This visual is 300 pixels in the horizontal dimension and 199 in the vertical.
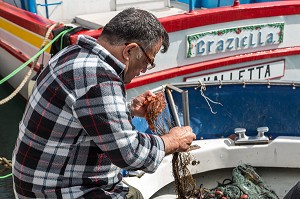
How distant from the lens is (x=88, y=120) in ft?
5.89

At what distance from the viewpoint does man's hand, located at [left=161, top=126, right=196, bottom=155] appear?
209 cm

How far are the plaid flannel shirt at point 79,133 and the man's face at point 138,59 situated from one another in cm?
7

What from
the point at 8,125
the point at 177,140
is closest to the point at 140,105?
the point at 177,140

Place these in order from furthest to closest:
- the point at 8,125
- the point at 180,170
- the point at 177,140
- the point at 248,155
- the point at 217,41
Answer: the point at 8,125, the point at 217,41, the point at 248,155, the point at 180,170, the point at 177,140

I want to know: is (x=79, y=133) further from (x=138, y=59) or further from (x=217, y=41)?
(x=217, y=41)

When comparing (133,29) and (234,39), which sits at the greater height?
(133,29)

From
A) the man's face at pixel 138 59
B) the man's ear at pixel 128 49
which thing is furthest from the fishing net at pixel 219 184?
the man's ear at pixel 128 49

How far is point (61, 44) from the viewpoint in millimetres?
4727

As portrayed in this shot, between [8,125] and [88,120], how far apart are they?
5090 millimetres

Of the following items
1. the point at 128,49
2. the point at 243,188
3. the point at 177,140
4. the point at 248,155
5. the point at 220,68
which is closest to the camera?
the point at 128,49

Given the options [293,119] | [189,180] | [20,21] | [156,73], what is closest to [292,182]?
[293,119]

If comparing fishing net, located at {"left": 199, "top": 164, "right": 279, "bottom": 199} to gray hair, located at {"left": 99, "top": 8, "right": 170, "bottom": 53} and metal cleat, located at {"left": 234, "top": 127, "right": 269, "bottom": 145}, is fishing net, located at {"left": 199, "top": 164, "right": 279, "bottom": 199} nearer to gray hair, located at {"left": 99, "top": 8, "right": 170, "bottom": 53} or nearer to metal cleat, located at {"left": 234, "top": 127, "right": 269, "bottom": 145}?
metal cleat, located at {"left": 234, "top": 127, "right": 269, "bottom": 145}

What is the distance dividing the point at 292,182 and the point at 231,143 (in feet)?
1.83

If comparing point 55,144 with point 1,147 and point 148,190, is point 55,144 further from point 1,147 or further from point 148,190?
point 1,147
